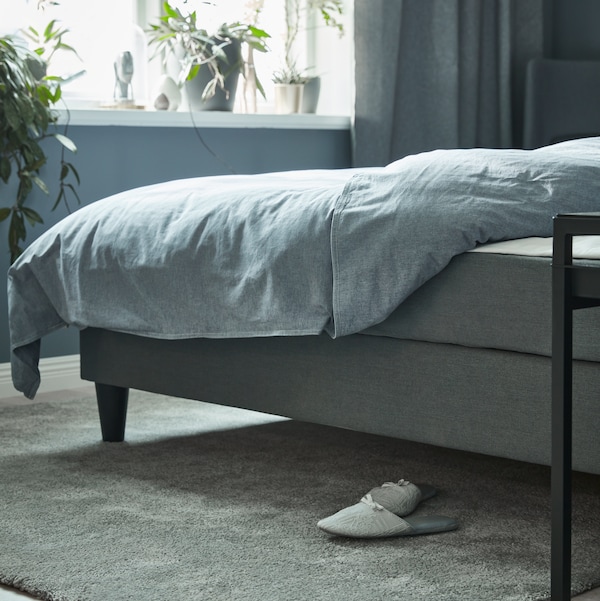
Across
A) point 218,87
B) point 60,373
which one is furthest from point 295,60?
point 60,373

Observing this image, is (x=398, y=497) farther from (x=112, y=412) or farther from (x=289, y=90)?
(x=289, y=90)

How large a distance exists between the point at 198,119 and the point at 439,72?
1.03m

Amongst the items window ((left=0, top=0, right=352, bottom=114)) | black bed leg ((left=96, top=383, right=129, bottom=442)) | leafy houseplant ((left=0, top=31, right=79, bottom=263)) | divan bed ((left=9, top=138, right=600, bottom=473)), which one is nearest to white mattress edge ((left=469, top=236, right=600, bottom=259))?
divan bed ((left=9, top=138, right=600, bottom=473))

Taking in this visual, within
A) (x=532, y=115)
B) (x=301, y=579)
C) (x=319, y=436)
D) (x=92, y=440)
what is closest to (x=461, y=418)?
(x=301, y=579)

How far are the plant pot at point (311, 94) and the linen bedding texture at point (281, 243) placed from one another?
65.1 inches

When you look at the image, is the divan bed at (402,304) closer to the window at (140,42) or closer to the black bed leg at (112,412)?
the black bed leg at (112,412)

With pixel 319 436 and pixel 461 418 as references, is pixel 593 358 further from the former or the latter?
pixel 319 436

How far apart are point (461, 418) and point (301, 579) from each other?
1.40 ft

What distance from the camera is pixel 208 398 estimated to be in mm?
2316

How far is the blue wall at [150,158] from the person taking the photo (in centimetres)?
339

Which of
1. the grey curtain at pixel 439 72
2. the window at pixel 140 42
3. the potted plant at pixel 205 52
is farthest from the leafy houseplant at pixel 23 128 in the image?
the grey curtain at pixel 439 72

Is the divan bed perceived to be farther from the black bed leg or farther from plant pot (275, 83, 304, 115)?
plant pot (275, 83, 304, 115)

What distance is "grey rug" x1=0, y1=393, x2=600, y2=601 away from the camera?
1.56 m

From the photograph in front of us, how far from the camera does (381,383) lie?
1.97 m
